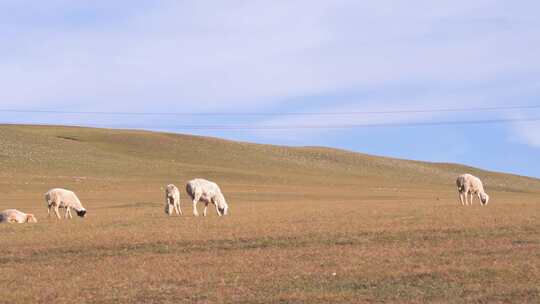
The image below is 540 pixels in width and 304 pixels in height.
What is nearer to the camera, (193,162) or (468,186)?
(468,186)

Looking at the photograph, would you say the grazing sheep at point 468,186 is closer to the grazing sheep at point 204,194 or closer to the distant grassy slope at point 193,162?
the grazing sheep at point 204,194

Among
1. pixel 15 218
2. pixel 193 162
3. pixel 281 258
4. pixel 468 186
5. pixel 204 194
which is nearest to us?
pixel 281 258

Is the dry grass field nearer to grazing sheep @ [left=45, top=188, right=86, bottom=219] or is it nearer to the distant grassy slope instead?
grazing sheep @ [left=45, top=188, right=86, bottom=219]

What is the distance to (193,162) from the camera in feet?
325

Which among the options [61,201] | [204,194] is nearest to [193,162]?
[61,201]

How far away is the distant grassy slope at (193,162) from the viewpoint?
7962 centimetres

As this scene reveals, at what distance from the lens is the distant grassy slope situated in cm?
7962

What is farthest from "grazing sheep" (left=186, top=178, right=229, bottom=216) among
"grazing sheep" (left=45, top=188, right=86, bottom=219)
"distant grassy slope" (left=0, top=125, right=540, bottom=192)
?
"distant grassy slope" (left=0, top=125, right=540, bottom=192)

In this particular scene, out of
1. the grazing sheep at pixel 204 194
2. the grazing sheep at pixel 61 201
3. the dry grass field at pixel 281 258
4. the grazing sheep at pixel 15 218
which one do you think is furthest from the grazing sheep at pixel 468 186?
the grazing sheep at pixel 15 218

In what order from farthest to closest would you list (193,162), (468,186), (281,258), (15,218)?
1. (193,162)
2. (468,186)
3. (15,218)
4. (281,258)

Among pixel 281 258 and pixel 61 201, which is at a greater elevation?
pixel 61 201

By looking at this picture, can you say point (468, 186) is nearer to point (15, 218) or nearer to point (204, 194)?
point (204, 194)

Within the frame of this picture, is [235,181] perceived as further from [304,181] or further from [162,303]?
[162,303]

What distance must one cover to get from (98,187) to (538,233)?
44.9 meters
